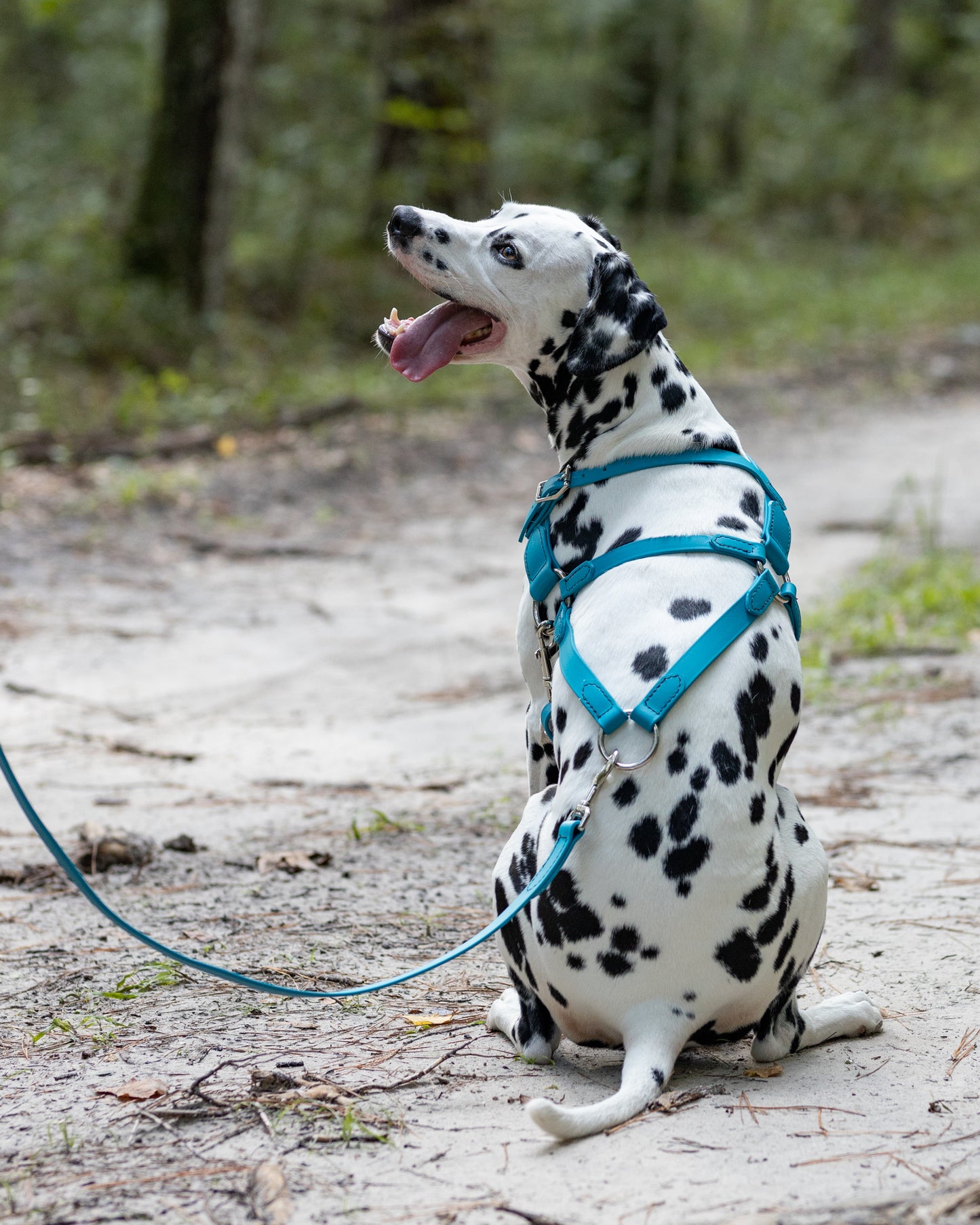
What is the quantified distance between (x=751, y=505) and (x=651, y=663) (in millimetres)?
574

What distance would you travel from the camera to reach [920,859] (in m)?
4.28

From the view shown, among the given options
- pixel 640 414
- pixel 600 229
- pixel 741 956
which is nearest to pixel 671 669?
pixel 741 956

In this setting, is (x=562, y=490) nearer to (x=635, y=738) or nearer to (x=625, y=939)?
(x=635, y=738)

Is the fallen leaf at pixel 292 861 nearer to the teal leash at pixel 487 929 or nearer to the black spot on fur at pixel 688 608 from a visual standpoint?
the teal leash at pixel 487 929

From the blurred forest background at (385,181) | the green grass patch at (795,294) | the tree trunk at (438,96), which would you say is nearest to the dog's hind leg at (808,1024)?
the blurred forest background at (385,181)

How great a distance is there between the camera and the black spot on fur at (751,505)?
10.3 feet

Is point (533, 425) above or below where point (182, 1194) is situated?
above

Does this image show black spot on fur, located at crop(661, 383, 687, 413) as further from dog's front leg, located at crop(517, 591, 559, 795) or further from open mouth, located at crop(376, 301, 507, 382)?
dog's front leg, located at crop(517, 591, 559, 795)

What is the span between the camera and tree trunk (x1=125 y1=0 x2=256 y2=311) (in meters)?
10.9

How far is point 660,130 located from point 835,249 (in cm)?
377

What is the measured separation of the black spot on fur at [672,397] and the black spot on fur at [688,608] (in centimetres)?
64

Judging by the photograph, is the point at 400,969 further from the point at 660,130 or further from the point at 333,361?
the point at 660,130

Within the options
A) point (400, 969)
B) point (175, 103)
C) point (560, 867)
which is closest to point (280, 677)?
point (400, 969)

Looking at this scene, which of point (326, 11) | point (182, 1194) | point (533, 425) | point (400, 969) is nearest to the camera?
point (182, 1194)
